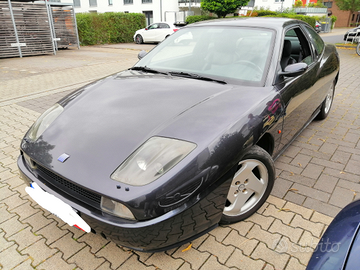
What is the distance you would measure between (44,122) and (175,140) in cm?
125

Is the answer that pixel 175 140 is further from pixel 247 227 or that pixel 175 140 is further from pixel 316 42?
pixel 316 42

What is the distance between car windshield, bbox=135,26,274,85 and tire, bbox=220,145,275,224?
0.71 meters

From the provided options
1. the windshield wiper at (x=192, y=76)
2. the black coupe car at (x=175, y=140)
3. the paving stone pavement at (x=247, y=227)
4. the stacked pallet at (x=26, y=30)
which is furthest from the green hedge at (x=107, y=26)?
the windshield wiper at (x=192, y=76)

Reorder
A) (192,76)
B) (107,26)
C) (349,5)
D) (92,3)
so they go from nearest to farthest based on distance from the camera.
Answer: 1. (192,76)
2. (107,26)
3. (92,3)
4. (349,5)

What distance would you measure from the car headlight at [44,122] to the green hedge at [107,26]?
56.0ft

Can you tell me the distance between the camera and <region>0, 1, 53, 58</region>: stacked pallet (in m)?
11.7

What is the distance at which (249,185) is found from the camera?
7.21 feet

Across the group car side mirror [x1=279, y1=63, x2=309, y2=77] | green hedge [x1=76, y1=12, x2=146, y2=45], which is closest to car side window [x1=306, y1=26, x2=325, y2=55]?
car side mirror [x1=279, y1=63, x2=309, y2=77]

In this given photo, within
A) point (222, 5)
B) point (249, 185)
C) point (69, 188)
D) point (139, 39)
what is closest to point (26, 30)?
point (139, 39)

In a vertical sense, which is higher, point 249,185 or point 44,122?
point 44,122

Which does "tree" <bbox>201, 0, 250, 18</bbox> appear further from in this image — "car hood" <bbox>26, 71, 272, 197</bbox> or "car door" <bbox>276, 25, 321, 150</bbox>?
"car hood" <bbox>26, 71, 272, 197</bbox>

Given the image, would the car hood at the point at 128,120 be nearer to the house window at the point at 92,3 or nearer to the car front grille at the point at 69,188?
the car front grille at the point at 69,188

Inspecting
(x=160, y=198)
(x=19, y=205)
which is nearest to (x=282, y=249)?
(x=160, y=198)

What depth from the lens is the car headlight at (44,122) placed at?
7.32 ft
